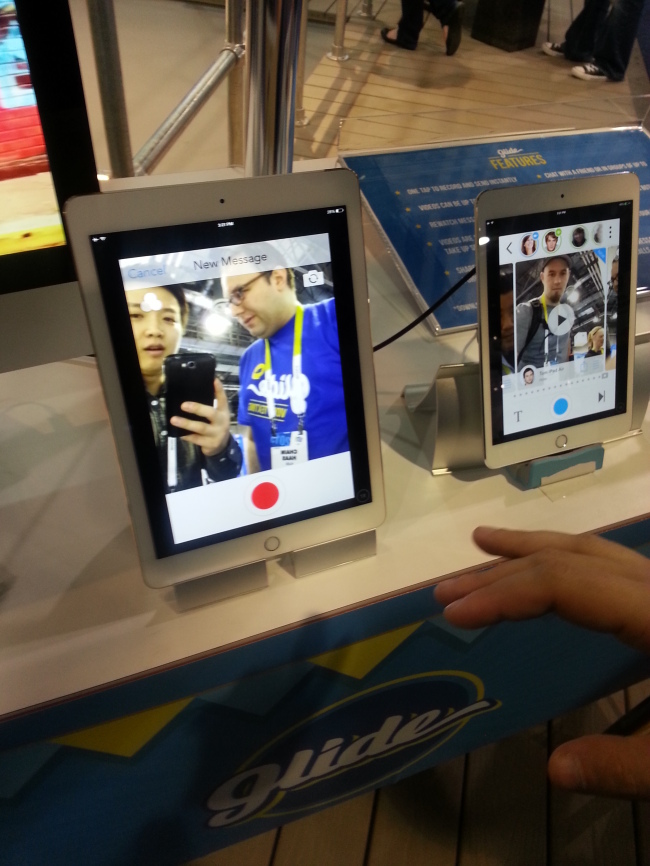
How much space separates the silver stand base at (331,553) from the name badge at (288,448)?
0.31ft

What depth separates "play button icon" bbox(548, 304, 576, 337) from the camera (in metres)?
0.72

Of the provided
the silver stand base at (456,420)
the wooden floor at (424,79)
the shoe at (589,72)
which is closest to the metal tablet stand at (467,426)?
the silver stand base at (456,420)

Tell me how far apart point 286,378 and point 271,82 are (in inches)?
14.1

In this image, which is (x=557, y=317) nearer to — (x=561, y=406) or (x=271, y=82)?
(x=561, y=406)

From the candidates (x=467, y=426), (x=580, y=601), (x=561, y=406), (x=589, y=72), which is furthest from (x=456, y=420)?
(x=589, y=72)

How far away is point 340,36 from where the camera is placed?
332 cm

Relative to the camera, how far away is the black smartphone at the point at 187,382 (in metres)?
0.57

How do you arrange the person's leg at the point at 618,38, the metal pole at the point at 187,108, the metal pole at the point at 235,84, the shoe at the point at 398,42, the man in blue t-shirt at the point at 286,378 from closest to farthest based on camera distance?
the man in blue t-shirt at the point at 286,378 → the metal pole at the point at 187,108 → the metal pole at the point at 235,84 → the person's leg at the point at 618,38 → the shoe at the point at 398,42

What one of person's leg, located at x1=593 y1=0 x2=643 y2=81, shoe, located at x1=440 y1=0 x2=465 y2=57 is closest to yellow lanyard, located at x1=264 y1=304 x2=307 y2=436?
person's leg, located at x1=593 y1=0 x2=643 y2=81

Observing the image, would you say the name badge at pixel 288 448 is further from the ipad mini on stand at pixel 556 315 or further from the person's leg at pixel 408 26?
the person's leg at pixel 408 26

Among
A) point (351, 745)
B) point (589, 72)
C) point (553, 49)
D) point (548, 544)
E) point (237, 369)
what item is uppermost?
point (553, 49)

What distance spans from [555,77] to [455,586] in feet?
11.9

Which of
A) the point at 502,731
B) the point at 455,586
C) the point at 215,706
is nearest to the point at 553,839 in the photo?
the point at 502,731

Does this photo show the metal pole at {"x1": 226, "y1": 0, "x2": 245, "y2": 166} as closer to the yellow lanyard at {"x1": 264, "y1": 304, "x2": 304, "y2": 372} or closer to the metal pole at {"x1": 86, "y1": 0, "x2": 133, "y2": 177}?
the metal pole at {"x1": 86, "y1": 0, "x2": 133, "y2": 177}
